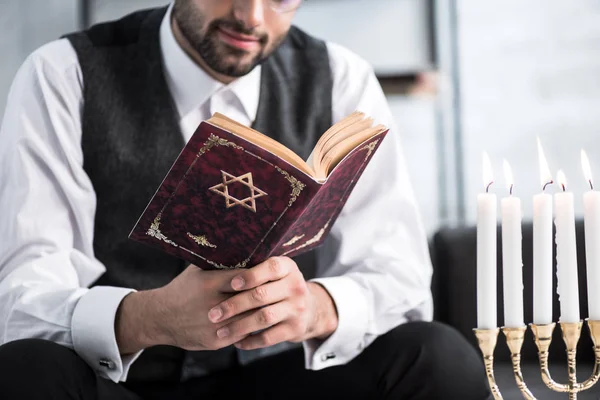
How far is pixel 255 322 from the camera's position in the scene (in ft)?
3.17

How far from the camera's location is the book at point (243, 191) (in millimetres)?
802

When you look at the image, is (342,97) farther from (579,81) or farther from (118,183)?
(579,81)

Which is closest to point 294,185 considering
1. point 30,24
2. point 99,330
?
point 99,330

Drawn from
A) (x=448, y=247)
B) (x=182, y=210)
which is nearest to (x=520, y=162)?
(x=448, y=247)

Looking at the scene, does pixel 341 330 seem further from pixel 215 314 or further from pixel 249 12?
pixel 249 12

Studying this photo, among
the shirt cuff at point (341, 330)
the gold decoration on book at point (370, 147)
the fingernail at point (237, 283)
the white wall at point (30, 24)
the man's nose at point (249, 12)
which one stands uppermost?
the white wall at point (30, 24)

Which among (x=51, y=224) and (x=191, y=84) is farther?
(x=191, y=84)

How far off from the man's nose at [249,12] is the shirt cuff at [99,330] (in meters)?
0.52

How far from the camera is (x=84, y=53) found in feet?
4.51

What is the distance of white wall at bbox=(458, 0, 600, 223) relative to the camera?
247 centimetres

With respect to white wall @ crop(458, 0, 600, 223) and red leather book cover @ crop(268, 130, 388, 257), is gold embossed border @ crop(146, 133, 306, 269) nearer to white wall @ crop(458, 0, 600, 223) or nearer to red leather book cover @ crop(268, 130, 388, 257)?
red leather book cover @ crop(268, 130, 388, 257)

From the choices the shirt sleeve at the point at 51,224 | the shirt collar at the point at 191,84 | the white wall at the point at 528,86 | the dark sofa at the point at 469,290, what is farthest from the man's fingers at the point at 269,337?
the white wall at the point at 528,86

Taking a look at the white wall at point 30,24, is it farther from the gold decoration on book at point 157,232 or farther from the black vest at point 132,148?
the gold decoration on book at point 157,232

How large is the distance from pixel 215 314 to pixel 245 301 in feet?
0.14
